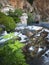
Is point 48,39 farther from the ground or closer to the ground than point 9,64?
closer to the ground

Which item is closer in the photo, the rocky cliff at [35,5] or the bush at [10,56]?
the bush at [10,56]

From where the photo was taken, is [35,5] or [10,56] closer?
[10,56]

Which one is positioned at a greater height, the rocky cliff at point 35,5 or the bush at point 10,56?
the bush at point 10,56

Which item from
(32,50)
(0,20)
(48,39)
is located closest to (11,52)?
(32,50)

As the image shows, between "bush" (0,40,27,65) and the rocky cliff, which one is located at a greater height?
"bush" (0,40,27,65)

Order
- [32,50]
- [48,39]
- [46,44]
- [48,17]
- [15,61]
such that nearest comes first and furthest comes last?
[15,61] < [32,50] < [46,44] < [48,39] < [48,17]

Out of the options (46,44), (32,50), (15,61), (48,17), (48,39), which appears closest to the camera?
(15,61)

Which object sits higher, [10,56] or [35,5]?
[10,56]

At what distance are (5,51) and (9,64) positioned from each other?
0.68 feet

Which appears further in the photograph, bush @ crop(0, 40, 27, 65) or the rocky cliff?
the rocky cliff

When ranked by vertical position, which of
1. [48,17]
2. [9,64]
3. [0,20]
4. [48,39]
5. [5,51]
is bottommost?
[48,17]

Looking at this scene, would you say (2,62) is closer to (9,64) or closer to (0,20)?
(9,64)

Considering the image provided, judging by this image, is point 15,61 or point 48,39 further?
point 48,39

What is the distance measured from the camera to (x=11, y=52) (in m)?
3.23
